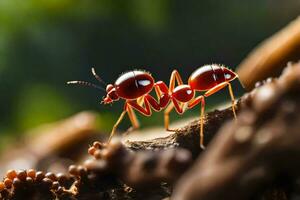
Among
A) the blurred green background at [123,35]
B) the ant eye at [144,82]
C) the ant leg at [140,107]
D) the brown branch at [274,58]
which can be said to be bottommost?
the ant eye at [144,82]

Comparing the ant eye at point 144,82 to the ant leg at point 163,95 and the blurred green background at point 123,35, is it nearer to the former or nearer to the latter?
the ant leg at point 163,95

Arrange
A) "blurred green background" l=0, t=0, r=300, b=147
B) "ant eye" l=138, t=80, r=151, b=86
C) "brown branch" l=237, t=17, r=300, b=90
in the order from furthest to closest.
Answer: "blurred green background" l=0, t=0, r=300, b=147 < "brown branch" l=237, t=17, r=300, b=90 < "ant eye" l=138, t=80, r=151, b=86

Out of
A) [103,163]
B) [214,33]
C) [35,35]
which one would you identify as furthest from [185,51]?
[103,163]

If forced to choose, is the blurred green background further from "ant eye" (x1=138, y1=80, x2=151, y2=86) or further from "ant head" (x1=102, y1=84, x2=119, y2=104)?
"ant eye" (x1=138, y1=80, x2=151, y2=86)

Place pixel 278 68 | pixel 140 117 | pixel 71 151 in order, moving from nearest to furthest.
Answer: pixel 278 68 < pixel 71 151 < pixel 140 117

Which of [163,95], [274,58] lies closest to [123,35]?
[274,58]

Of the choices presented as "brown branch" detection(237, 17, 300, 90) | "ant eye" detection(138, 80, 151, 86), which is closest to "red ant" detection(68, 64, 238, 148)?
"ant eye" detection(138, 80, 151, 86)

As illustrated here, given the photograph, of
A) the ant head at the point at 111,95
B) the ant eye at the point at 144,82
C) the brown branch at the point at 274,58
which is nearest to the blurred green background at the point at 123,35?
the brown branch at the point at 274,58

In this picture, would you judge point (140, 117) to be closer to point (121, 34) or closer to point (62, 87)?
point (62, 87)
